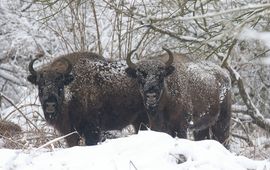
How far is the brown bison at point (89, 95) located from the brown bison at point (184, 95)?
36cm

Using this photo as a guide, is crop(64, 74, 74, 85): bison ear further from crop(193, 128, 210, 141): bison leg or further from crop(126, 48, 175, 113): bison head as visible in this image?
crop(193, 128, 210, 141): bison leg

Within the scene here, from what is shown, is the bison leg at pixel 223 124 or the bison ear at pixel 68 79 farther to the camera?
the bison leg at pixel 223 124

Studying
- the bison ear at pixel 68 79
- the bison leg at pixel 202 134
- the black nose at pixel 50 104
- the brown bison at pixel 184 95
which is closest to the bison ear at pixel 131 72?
the brown bison at pixel 184 95

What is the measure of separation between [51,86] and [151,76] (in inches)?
57.3

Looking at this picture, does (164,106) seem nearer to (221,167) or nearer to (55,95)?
(55,95)

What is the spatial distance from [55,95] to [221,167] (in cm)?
385

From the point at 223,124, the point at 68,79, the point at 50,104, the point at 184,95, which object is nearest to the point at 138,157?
the point at 50,104

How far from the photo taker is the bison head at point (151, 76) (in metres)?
8.80

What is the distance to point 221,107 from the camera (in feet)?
34.1

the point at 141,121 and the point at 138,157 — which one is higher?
the point at 138,157

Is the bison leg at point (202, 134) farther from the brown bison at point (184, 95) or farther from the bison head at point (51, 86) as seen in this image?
the bison head at point (51, 86)

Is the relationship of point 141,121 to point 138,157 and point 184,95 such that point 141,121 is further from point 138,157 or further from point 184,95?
point 138,157

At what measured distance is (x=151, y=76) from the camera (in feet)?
29.5

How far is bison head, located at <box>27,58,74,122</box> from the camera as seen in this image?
865 cm
